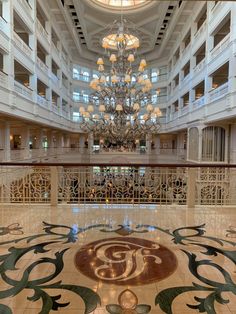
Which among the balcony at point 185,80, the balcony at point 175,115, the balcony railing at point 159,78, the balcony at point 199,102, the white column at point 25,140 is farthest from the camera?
the balcony railing at point 159,78

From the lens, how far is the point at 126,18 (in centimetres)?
1448

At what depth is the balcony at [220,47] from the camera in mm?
9553

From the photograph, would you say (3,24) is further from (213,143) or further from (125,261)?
(213,143)

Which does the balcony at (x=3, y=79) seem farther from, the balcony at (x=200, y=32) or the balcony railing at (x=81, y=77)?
the balcony railing at (x=81, y=77)

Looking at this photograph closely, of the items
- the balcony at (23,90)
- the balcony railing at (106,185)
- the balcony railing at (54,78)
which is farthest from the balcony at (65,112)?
the balcony railing at (106,185)

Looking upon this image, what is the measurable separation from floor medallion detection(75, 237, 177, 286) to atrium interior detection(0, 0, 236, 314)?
1 centimetres

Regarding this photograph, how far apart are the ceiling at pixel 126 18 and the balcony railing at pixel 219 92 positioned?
17.3ft

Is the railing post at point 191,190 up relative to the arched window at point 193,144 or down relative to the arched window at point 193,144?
down

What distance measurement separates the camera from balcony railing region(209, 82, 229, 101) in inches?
377

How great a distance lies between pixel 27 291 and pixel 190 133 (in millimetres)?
12638

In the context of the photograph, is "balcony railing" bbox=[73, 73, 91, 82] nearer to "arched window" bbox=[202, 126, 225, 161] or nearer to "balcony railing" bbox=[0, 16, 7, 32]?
"balcony railing" bbox=[0, 16, 7, 32]

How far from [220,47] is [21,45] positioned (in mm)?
8350

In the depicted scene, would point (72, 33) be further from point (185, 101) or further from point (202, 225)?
point (202, 225)

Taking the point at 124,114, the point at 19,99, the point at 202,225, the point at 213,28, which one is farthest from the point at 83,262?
the point at 213,28
